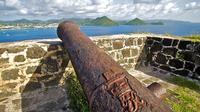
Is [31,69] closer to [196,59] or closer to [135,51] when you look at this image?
[135,51]

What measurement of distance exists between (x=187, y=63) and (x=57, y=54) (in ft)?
12.1

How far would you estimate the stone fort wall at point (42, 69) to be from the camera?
18.8 feet

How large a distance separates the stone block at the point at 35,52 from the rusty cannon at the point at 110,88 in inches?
123

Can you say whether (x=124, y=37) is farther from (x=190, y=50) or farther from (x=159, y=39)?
(x=190, y=50)

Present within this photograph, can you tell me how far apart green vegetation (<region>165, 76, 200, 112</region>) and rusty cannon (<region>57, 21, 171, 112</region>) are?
2.96 m

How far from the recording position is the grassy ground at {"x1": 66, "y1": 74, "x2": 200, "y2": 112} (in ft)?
17.9

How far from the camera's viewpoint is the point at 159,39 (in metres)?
8.40

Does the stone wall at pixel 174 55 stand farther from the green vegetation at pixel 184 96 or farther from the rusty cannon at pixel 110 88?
the rusty cannon at pixel 110 88

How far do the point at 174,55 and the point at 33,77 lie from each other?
13.8ft

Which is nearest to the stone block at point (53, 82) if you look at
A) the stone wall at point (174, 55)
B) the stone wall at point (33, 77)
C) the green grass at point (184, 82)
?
the stone wall at point (33, 77)

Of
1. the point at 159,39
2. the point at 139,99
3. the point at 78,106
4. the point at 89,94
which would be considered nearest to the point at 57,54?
the point at 78,106

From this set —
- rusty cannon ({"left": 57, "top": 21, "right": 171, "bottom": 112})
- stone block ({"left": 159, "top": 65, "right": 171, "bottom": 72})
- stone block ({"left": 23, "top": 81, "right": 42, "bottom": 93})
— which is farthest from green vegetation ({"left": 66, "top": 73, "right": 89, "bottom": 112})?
stone block ({"left": 159, "top": 65, "right": 171, "bottom": 72})

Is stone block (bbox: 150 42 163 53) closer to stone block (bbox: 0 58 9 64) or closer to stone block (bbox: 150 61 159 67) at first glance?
stone block (bbox: 150 61 159 67)

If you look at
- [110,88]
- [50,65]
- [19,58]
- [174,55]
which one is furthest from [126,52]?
Answer: [110,88]
